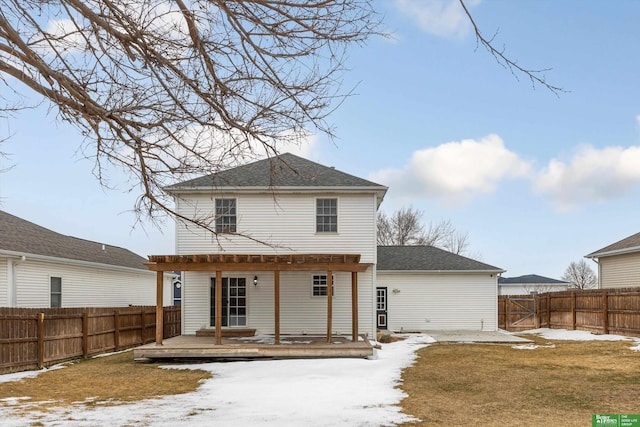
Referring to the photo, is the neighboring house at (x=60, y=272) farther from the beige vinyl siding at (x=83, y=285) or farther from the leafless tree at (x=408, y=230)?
the leafless tree at (x=408, y=230)

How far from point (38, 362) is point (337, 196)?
9970 millimetres

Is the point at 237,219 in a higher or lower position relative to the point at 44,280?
higher

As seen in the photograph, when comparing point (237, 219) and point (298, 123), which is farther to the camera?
point (237, 219)

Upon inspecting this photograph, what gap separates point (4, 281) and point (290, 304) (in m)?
8.54

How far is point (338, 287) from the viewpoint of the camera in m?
19.9

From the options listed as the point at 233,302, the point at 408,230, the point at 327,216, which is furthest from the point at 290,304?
the point at 408,230

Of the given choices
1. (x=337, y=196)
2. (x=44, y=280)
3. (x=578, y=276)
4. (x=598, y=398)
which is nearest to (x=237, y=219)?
(x=337, y=196)

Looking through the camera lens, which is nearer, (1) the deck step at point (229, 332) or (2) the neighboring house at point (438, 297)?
(1) the deck step at point (229, 332)

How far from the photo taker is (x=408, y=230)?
49969 millimetres

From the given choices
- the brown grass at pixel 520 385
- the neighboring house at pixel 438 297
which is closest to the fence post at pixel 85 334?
the brown grass at pixel 520 385

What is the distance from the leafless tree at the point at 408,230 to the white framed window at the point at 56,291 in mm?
32387

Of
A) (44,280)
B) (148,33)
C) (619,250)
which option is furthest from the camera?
(619,250)

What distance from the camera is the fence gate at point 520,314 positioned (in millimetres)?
28469

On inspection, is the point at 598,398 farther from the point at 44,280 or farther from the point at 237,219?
the point at 44,280
